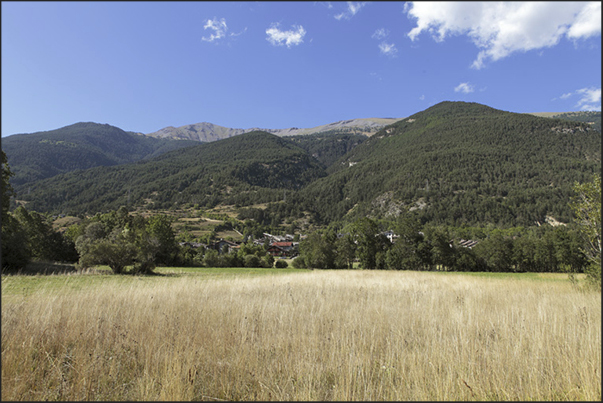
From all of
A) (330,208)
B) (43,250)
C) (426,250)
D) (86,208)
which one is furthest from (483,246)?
(86,208)

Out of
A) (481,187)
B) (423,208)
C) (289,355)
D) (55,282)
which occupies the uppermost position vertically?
(481,187)

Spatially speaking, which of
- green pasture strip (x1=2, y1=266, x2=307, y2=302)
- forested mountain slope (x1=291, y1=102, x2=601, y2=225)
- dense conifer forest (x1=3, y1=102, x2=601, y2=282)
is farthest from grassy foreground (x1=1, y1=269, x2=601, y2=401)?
forested mountain slope (x1=291, y1=102, x2=601, y2=225)

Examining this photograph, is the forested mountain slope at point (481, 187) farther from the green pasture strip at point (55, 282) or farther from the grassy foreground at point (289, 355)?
the grassy foreground at point (289, 355)

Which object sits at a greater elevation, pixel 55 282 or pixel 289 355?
pixel 289 355

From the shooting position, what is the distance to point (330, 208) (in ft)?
612

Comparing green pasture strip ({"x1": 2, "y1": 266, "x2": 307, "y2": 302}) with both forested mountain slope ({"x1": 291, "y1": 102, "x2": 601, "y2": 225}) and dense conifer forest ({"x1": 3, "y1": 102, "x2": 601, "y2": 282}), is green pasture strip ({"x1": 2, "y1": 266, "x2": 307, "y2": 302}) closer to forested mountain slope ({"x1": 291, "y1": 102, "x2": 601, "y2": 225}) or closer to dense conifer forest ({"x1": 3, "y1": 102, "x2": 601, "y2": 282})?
dense conifer forest ({"x1": 3, "y1": 102, "x2": 601, "y2": 282})

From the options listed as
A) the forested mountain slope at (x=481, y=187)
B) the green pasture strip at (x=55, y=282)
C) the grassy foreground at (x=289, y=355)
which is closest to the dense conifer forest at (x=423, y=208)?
the forested mountain slope at (x=481, y=187)

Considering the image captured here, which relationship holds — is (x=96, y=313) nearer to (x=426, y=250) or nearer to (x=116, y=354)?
(x=116, y=354)

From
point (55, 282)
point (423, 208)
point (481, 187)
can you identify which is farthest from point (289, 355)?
point (481, 187)

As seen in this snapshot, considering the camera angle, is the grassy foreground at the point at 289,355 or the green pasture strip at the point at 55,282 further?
the green pasture strip at the point at 55,282

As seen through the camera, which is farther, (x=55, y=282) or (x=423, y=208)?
(x=423, y=208)

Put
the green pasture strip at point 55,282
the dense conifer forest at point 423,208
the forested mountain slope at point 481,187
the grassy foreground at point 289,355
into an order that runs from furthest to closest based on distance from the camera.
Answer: the forested mountain slope at point 481,187
the dense conifer forest at point 423,208
the green pasture strip at point 55,282
the grassy foreground at point 289,355

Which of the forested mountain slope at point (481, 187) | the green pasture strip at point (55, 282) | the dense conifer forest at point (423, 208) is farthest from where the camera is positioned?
the forested mountain slope at point (481, 187)

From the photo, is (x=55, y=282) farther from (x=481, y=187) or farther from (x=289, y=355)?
(x=481, y=187)
